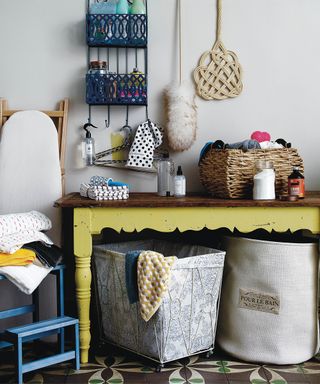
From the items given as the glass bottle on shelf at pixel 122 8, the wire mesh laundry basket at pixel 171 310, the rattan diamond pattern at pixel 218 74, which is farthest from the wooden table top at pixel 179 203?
the glass bottle on shelf at pixel 122 8

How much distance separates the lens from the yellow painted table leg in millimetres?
2947

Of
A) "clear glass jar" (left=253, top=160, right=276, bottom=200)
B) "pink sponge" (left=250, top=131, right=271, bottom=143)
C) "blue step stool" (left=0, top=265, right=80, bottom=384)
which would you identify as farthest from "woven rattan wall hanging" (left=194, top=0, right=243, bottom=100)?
"blue step stool" (left=0, top=265, right=80, bottom=384)

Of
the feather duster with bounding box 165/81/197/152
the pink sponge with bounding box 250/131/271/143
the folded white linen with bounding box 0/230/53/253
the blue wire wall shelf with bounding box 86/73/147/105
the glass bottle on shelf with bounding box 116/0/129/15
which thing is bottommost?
the folded white linen with bounding box 0/230/53/253

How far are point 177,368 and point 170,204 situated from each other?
79 centimetres

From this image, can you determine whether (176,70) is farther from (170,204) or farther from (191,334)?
(191,334)

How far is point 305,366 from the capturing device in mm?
2986

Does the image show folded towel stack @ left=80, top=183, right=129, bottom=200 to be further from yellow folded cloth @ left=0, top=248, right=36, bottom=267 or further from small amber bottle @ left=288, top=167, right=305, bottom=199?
small amber bottle @ left=288, top=167, right=305, bottom=199

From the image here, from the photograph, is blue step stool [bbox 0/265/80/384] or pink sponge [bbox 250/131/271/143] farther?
pink sponge [bbox 250/131/271/143]

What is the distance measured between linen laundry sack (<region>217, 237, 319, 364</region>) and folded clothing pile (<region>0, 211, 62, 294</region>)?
0.93m

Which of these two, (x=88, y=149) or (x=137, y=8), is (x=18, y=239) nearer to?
(x=88, y=149)

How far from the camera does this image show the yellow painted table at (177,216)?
115 inches

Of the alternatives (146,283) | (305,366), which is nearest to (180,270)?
(146,283)

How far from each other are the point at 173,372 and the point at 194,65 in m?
1.68

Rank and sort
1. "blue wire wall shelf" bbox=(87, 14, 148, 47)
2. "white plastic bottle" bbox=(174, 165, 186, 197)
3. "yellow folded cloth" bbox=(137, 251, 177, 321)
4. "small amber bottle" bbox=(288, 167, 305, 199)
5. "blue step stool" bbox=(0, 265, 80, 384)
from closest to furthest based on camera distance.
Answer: "blue step stool" bbox=(0, 265, 80, 384)
"yellow folded cloth" bbox=(137, 251, 177, 321)
"small amber bottle" bbox=(288, 167, 305, 199)
"white plastic bottle" bbox=(174, 165, 186, 197)
"blue wire wall shelf" bbox=(87, 14, 148, 47)
